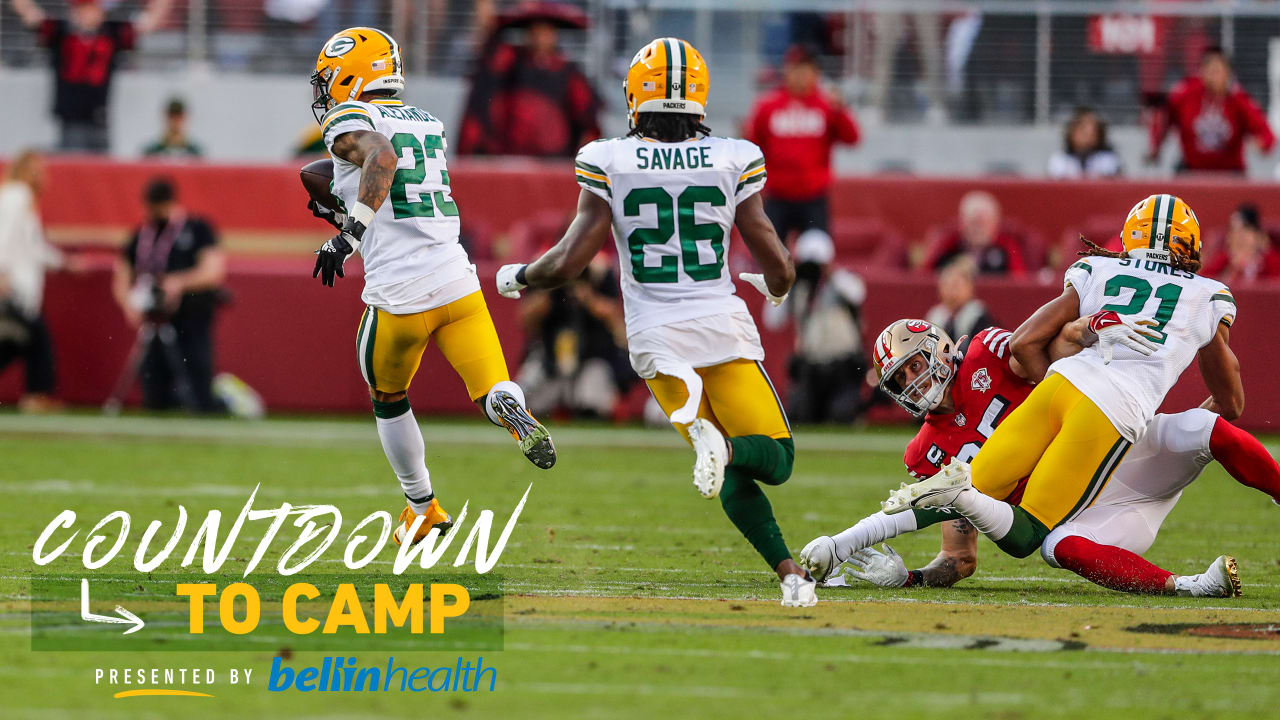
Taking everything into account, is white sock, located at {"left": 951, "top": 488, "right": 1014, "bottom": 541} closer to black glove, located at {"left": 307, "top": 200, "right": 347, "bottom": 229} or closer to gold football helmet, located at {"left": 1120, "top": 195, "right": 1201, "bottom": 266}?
gold football helmet, located at {"left": 1120, "top": 195, "right": 1201, "bottom": 266}

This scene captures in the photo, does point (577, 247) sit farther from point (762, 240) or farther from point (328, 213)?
point (328, 213)

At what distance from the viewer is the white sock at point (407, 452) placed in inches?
289

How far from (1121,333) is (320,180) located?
3.35m

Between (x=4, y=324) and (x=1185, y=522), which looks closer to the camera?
(x=1185, y=522)

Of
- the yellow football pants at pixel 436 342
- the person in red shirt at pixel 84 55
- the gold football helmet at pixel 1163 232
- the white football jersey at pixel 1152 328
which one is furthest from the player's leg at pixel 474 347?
the person in red shirt at pixel 84 55

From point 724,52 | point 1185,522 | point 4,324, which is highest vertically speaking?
point 724,52

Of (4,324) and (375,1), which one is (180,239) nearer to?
(4,324)

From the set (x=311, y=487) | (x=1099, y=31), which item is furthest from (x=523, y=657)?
(x=1099, y=31)

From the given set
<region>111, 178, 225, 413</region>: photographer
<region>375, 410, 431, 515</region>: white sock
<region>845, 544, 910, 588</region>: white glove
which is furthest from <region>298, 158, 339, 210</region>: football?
<region>111, 178, 225, 413</region>: photographer

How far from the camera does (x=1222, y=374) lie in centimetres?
665

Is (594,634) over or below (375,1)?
below

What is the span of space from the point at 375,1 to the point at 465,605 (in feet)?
40.1

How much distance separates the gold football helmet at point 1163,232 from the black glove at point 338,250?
9.75 feet

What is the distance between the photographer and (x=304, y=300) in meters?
14.9
